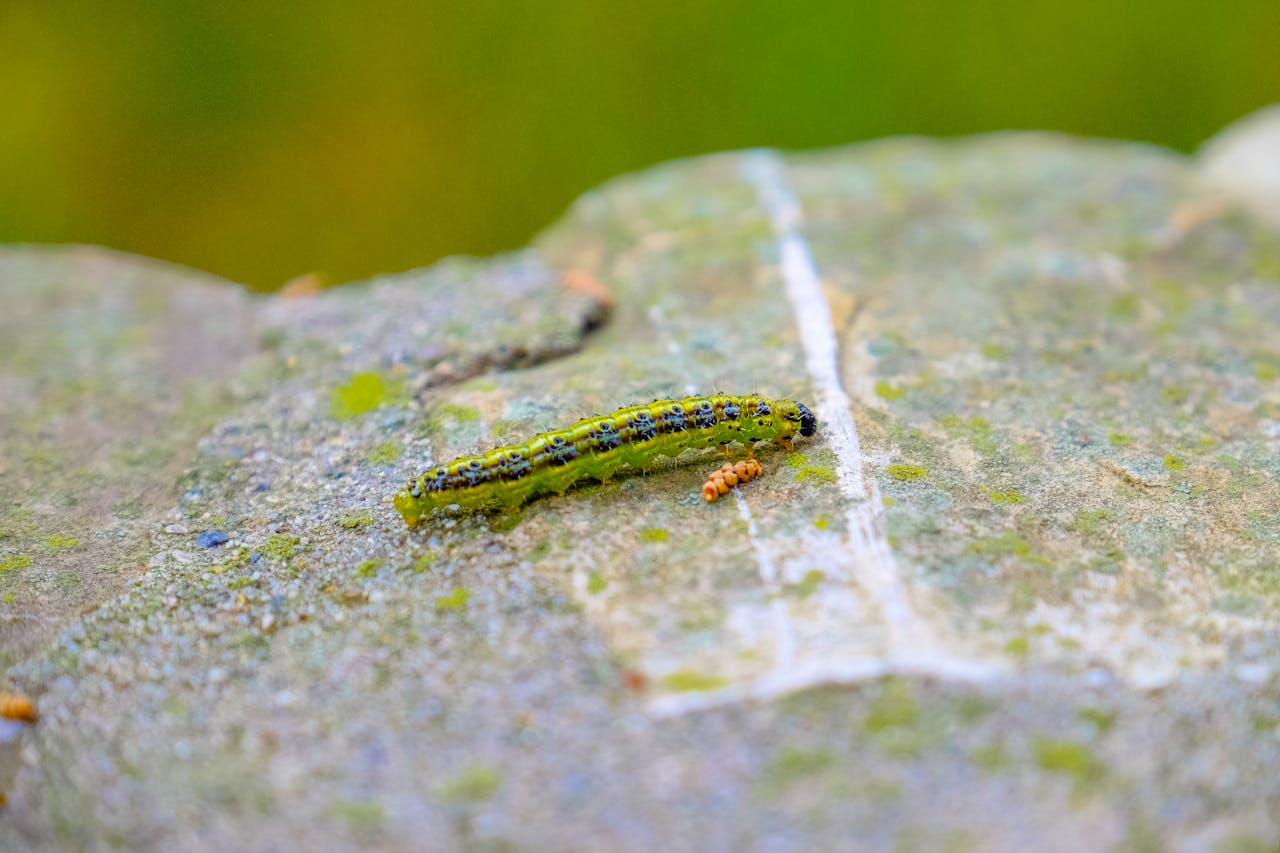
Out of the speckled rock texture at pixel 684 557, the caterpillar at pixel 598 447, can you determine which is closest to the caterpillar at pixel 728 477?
the speckled rock texture at pixel 684 557

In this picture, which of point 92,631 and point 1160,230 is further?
point 1160,230

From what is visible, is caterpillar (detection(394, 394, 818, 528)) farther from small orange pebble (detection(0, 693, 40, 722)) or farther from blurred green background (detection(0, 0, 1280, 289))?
blurred green background (detection(0, 0, 1280, 289))

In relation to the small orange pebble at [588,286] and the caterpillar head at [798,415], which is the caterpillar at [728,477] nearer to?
the caterpillar head at [798,415]

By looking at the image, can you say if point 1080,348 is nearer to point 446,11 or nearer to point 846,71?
point 846,71

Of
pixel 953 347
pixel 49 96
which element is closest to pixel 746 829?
pixel 953 347

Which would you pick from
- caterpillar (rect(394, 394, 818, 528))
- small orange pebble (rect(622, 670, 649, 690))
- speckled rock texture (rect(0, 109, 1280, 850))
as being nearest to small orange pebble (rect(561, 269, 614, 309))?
speckled rock texture (rect(0, 109, 1280, 850))
